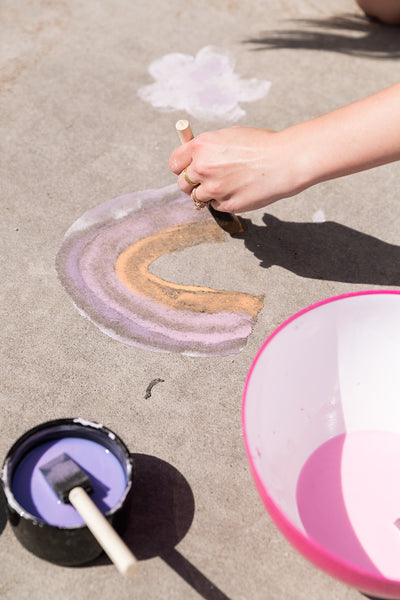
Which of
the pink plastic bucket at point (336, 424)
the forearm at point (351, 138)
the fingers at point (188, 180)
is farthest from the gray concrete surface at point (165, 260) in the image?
the forearm at point (351, 138)

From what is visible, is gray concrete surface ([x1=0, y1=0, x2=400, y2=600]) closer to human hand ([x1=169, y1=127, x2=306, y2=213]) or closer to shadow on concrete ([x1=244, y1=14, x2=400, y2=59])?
shadow on concrete ([x1=244, y1=14, x2=400, y2=59])

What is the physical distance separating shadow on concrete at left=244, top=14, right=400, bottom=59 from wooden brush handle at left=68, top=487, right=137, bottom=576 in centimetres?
207

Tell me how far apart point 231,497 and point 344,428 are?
0.32 m

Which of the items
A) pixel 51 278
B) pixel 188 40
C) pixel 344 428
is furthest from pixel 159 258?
pixel 188 40

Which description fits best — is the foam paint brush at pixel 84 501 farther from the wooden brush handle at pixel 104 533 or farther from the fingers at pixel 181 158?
the fingers at pixel 181 158

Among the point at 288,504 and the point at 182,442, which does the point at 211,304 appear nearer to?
the point at 182,442

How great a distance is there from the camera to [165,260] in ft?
6.00

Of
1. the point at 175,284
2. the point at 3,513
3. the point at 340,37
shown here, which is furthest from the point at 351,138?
the point at 340,37

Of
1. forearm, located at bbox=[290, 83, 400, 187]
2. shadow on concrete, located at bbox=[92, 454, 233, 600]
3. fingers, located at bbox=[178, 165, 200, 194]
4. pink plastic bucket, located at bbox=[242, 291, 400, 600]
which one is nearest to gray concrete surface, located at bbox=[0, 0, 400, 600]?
shadow on concrete, located at bbox=[92, 454, 233, 600]

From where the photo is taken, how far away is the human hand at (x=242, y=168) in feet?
4.74

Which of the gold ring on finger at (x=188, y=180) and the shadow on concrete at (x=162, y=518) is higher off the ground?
the gold ring on finger at (x=188, y=180)

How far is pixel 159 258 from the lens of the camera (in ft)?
6.02

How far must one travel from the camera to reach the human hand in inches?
56.8

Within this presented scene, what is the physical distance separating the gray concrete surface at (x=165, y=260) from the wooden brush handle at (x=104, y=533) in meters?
0.20
